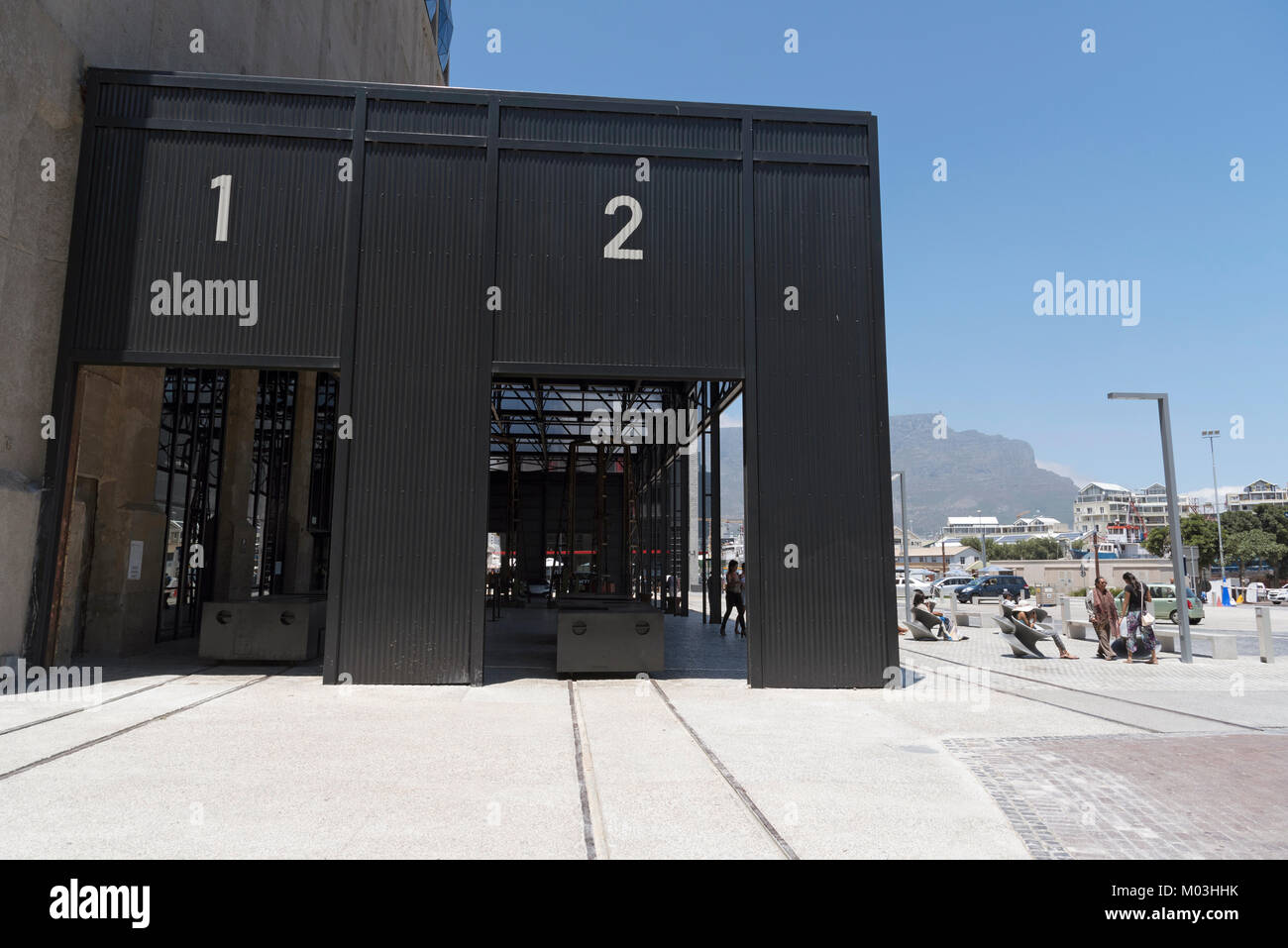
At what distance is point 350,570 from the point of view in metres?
11.7

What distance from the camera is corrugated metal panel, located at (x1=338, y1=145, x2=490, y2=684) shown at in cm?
1174

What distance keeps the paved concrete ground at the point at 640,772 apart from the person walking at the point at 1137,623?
3439mm

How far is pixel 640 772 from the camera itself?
7.02 meters

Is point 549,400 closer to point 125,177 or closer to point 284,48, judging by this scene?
point 284,48

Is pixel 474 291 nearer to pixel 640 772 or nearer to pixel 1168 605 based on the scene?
pixel 640 772

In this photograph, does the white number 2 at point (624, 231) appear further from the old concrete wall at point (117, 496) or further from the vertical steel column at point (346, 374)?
the old concrete wall at point (117, 496)

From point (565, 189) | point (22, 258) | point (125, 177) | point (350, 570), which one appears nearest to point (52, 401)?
point (22, 258)

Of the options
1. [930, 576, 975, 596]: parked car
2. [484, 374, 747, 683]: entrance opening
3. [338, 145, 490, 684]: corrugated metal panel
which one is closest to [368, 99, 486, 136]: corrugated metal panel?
[338, 145, 490, 684]: corrugated metal panel

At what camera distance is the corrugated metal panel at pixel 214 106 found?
12.3 metres

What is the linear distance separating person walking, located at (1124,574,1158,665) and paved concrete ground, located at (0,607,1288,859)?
11.3 ft

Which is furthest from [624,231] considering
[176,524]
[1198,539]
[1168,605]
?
[1198,539]

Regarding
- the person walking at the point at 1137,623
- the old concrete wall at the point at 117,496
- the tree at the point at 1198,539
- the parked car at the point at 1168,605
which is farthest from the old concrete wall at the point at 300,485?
the tree at the point at 1198,539
